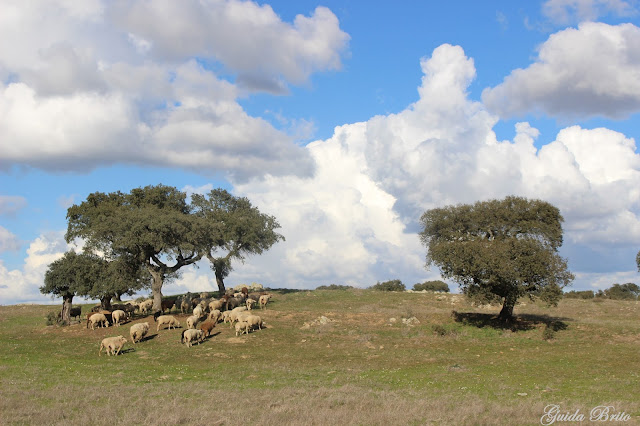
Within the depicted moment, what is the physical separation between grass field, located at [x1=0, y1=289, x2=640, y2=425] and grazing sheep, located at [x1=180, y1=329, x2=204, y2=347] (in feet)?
2.57

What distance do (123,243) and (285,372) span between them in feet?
82.6

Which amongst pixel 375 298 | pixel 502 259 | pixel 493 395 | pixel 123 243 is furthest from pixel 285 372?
pixel 375 298

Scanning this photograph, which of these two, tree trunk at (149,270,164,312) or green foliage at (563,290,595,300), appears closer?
tree trunk at (149,270,164,312)

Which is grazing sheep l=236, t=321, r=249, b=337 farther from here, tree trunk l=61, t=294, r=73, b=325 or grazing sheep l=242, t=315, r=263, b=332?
tree trunk l=61, t=294, r=73, b=325

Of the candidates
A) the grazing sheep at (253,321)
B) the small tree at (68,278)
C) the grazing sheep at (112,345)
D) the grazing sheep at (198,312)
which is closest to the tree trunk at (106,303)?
the small tree at (68,278)

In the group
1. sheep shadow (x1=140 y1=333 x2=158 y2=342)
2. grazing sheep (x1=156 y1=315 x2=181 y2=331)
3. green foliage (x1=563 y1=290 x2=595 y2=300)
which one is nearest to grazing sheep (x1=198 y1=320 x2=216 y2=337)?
sheep shadow (x1=140 y1=333 x2=158 y2=342)

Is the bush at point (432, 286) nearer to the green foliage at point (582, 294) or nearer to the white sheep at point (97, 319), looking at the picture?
the green foliage at point (582, 294)

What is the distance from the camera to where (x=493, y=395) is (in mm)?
19562

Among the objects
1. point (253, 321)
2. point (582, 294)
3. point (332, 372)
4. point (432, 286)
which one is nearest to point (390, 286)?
point (432, 286)

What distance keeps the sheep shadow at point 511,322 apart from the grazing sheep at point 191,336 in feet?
69.3

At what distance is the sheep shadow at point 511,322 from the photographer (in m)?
37.2

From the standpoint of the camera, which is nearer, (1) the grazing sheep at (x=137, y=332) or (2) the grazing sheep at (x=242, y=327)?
(1) the grazing sheep at (x=137, y=332)

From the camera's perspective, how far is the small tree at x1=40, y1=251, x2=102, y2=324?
41.6m

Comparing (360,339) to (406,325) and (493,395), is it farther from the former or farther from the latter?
(493,395)
